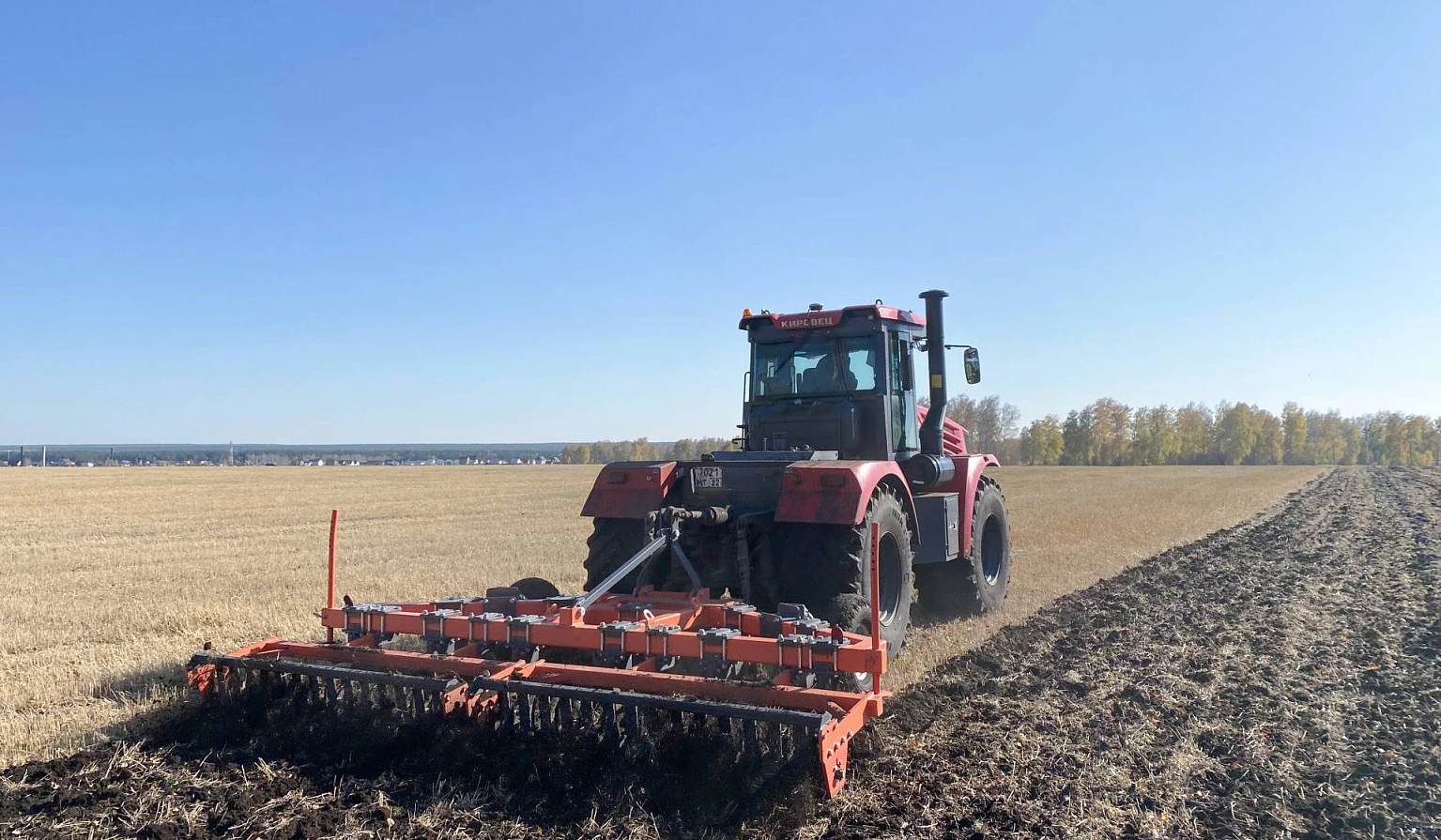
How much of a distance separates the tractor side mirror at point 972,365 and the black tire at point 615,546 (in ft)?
11.4

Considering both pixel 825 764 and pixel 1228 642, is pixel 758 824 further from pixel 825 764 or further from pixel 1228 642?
pixel 1228 642

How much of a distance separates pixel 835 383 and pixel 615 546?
7.59 ft

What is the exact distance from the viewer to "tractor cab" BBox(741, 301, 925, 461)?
7465 millimetres

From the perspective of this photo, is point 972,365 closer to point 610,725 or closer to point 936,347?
point 936,347

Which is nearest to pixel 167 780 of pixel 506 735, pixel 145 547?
pixel 506 735

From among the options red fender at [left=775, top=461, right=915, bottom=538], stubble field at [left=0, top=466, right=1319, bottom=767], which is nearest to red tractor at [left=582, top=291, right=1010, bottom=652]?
red fender at [left=775, top=461, right=915, bottom=538]

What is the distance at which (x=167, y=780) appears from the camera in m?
4.20

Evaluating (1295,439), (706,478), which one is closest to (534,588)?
(706,478)

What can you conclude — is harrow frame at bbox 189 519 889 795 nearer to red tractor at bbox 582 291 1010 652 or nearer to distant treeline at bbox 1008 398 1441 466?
red tractor at bbox 582 291 1010 652

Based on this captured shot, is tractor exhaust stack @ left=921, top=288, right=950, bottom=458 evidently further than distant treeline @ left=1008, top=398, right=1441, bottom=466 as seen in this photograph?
No

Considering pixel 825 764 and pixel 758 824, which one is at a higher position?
pixel 825 764

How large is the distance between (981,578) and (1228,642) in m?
2.11

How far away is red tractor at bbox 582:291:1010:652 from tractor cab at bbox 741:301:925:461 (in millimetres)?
11

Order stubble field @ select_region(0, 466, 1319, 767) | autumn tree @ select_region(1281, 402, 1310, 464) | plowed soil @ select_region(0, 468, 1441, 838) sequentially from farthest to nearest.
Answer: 1. autumn tree @ select_region(1281, 402, 1310, 464)
2. stubble field @ select_region(0, 466, 1319, 767)
3. plowed soil @ select_region(0, 468, 1441, 838)
